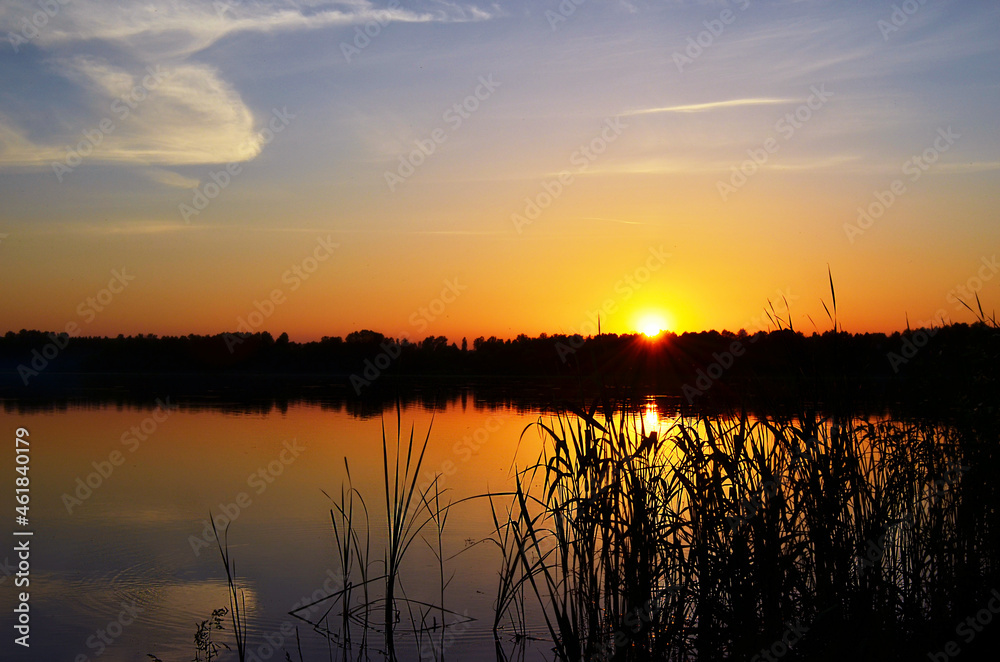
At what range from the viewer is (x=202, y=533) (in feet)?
23.9

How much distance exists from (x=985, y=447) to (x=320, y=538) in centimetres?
552

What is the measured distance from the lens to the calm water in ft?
15.6

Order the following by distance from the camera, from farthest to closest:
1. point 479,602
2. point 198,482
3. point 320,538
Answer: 1. point 198,482
2. point 320,538
3. point 479,602

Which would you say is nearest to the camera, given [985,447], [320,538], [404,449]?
[985,447]

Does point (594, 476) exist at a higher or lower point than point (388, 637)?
Answer: higher

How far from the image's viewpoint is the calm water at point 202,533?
4.77m

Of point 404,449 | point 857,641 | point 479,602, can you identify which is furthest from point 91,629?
point 404,449

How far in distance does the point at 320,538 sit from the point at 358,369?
44086mm

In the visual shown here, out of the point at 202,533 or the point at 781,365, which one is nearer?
the point at 781,365

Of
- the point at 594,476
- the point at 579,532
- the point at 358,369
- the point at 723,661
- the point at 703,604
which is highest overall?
the point at 358,369

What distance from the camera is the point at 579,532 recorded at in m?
3.63

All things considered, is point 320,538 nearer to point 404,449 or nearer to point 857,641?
point 857,641

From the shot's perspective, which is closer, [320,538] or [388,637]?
[388,637]

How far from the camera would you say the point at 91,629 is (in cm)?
482
